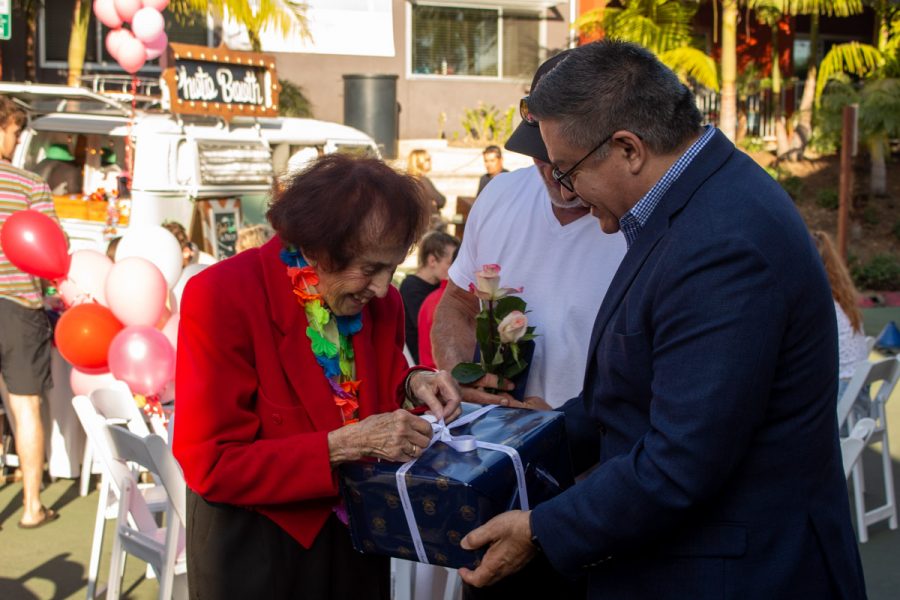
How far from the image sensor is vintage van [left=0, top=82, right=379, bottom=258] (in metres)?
8.02

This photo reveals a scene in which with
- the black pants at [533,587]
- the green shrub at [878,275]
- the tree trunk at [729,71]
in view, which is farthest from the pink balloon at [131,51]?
the green shrub at [878,275]

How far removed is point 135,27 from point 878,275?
34.4 feet

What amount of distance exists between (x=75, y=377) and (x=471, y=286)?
10.7 feet

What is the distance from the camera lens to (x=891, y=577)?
4887mm

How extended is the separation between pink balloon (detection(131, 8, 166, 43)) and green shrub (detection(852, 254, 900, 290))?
9949 millimetres

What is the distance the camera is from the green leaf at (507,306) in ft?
9.86

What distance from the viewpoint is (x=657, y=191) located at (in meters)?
1.97

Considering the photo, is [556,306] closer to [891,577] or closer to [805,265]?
[805,265]

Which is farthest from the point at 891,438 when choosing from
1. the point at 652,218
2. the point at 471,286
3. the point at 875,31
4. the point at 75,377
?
the point at 875,31

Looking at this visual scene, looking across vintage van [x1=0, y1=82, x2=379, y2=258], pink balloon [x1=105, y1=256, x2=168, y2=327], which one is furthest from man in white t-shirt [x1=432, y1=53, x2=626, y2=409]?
vintage van [x1=0, y1=82, x2=379, y2=258]

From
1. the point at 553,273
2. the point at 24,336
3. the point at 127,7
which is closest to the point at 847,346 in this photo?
the point at 553,273

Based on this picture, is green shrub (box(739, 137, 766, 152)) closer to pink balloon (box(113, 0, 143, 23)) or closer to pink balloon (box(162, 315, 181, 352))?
pink balloon (box(113, 0, 143, 23))

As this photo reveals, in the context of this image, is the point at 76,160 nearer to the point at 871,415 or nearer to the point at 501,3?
the point at 871,415

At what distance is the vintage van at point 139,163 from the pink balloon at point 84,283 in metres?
1.92
